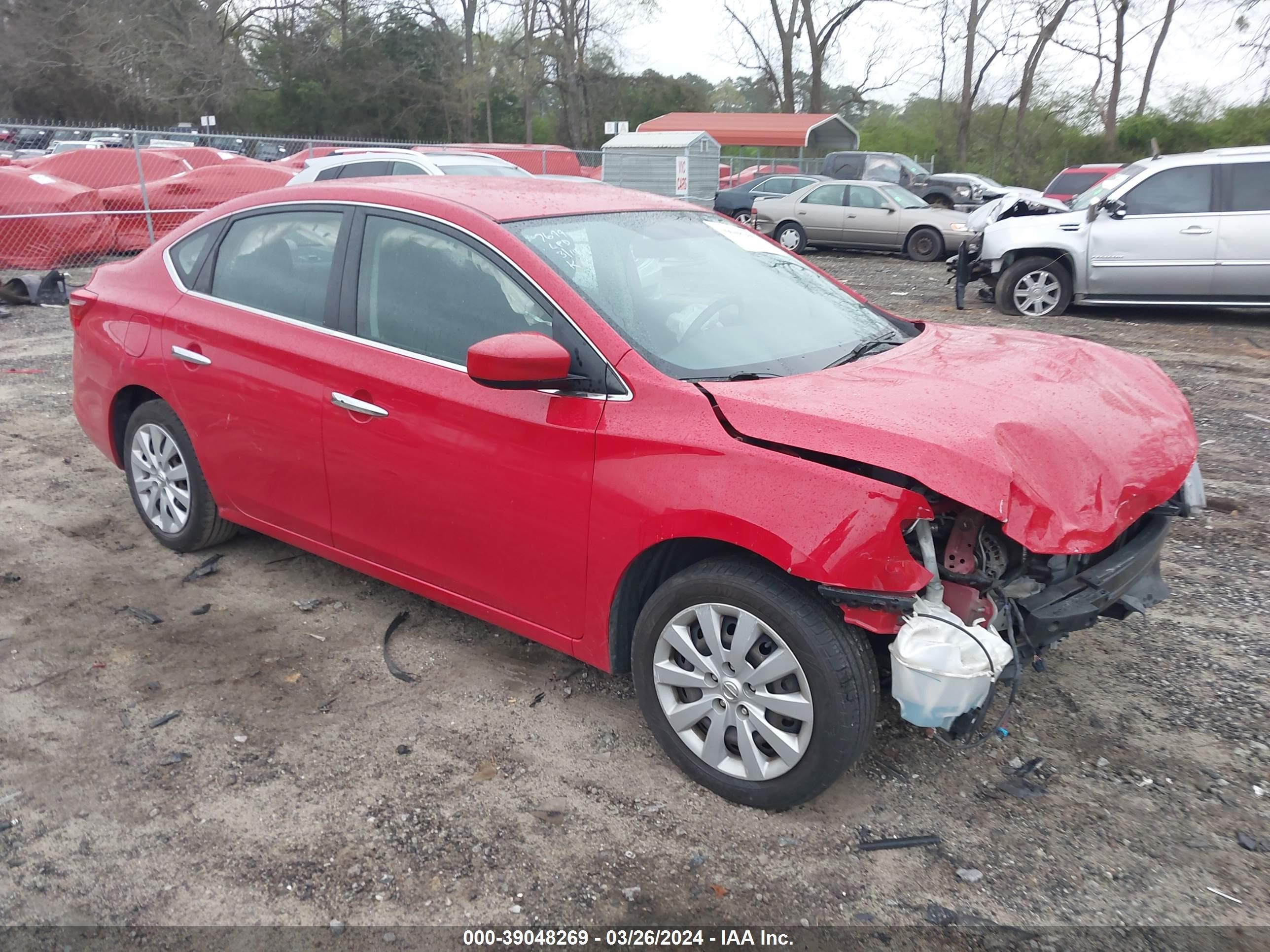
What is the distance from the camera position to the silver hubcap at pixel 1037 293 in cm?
1105

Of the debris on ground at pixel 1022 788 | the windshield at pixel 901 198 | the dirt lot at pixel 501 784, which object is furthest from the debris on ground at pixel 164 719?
the windshield at pixel 901 198

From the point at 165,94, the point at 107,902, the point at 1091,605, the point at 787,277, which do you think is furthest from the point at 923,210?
the point at 165,94

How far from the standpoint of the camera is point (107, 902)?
2.56 metres

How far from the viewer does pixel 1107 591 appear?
2.93 meters

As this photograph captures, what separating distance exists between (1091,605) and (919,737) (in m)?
0.76

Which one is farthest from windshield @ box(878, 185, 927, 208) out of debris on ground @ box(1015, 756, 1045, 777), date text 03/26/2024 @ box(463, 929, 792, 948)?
date text 03/26/2024 @ box(463, 929, 792, 948)

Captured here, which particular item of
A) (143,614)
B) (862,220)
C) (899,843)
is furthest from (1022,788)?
(862,220)

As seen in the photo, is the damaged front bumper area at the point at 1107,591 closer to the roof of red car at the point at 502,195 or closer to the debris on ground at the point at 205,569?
the roof of red car at the point at 502,195

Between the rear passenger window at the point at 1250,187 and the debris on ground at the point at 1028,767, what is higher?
the rear passenger window at the point at 1250,187

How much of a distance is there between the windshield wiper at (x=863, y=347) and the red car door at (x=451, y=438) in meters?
0.86

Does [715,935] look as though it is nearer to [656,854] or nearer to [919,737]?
[656,854]

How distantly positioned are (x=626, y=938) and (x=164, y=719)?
1.86 meters

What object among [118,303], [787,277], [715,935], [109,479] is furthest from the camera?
[109,479]

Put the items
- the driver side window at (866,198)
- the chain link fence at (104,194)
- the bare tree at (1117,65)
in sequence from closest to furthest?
the chain link fence at (104,194), the driver side window at (866,198), the bare tree at (1117,65)
